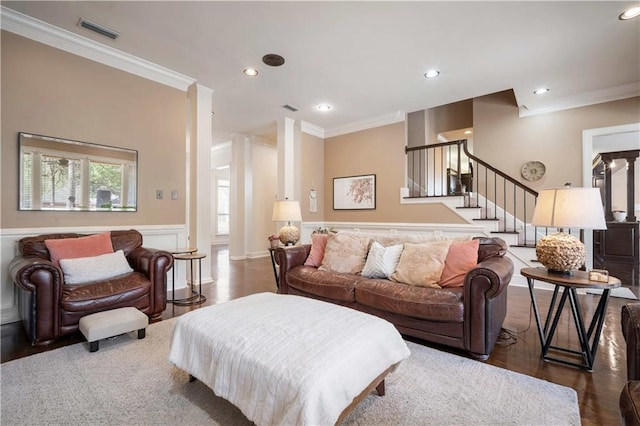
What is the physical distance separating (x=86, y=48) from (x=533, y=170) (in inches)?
271

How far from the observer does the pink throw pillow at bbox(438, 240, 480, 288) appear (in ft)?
8.13

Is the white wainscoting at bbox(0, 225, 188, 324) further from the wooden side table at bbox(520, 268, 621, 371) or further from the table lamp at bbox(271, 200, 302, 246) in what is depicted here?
the wooden side table at bbox(520, 268, 621, 371)

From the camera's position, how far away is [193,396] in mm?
1740

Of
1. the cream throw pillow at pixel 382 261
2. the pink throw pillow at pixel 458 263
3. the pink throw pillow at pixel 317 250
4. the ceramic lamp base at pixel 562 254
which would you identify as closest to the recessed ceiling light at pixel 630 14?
the ceramic lamp base at pixel 562 254

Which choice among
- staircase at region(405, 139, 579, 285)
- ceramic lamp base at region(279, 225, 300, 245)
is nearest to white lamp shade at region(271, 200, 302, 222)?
ceramic lamp base at region(279, 225, 300, 245)

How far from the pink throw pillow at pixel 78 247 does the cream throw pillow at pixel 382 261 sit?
276 centimetres

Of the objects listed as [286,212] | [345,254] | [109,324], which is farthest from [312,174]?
[109,324]

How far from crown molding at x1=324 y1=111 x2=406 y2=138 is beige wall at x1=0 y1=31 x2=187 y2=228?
3.35 metres

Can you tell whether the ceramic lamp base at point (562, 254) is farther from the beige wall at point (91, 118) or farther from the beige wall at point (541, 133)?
the beige wall at point (91, 118)

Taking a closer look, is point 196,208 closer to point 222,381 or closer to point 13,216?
point 13,216

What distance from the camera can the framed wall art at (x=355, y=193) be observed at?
6198 millimetres

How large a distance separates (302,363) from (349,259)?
1.95 m

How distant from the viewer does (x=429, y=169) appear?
21.9 ft

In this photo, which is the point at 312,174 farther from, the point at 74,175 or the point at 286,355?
the point at 286,355
